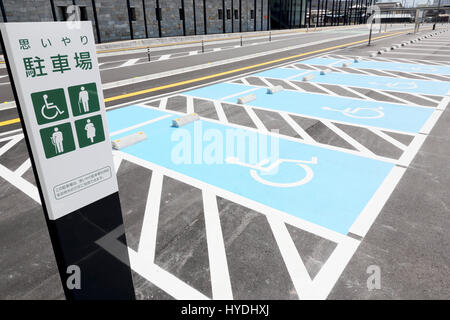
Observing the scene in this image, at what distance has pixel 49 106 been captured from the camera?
7.02 feet

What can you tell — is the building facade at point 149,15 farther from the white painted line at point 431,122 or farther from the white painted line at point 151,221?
the white painted line at point 431,122

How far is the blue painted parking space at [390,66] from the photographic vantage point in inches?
690

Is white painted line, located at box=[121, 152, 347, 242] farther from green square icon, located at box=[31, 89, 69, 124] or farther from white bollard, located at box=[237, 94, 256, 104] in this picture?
white bollard, located at box=[237, 94, 256, 104]

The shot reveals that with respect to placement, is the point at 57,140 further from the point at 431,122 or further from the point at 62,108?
the point at 431,122

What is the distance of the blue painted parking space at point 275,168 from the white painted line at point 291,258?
440mm

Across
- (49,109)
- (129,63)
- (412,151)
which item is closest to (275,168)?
(412,151)

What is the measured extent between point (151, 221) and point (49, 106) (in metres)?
3.03

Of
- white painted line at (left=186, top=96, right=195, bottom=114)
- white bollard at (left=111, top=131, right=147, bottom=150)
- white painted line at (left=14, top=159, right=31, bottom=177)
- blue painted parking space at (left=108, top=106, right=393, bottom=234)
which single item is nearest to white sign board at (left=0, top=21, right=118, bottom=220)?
blue painted parking space at (left=108, top=106, right=393, bottom=234)

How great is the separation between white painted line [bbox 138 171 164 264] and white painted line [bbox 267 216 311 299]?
166 centimetres

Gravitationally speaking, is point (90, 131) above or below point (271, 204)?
above

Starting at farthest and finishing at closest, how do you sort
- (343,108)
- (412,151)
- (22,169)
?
(343,108), (412,151), (22,169)

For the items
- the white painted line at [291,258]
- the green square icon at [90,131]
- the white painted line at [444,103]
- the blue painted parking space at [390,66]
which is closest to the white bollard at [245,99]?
the white painted line at [444,103]
